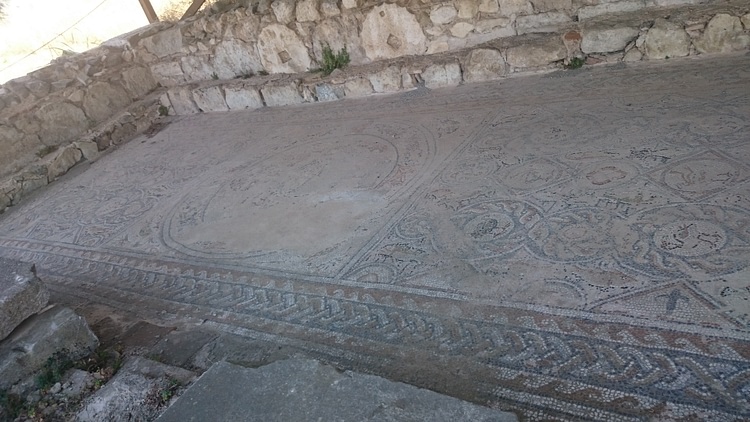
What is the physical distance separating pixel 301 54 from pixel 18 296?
161 inches

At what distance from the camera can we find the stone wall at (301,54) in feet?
12.2

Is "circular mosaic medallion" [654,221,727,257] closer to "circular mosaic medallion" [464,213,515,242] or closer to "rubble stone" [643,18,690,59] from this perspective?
"circular mosaic medallion" [464,213,515,242]

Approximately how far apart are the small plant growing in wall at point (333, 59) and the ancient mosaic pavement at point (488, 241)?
1.03 meters

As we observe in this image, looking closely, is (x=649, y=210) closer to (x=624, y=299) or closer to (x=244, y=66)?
(x=624, y=299)

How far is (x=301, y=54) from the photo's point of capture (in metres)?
5.47

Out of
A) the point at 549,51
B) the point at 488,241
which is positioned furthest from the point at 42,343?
the point at 549,51

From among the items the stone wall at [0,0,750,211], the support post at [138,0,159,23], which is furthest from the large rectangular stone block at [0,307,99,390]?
the support post at [138,0,159,23]

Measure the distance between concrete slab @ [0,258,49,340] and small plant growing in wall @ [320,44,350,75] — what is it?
3.68 meters

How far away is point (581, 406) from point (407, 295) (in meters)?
0.88

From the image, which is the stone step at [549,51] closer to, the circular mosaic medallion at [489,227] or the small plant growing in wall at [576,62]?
the small plant growing in wall at [576,62]

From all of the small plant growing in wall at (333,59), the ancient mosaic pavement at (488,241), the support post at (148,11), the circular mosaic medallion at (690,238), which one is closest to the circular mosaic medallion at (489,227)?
the ancient mosaic pavement at (488,241)

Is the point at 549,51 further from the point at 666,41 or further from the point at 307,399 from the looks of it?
the point at 307,399

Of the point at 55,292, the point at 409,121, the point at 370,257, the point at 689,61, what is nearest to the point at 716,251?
the point at 370,257

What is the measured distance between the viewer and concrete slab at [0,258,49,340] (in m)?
2.05
